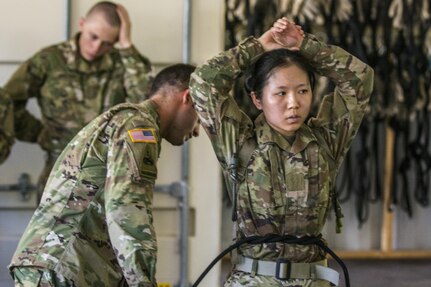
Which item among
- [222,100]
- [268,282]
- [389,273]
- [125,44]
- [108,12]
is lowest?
[389,273]

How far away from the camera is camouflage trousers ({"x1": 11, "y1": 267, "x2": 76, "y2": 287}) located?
222cm

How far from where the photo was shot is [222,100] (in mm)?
2436

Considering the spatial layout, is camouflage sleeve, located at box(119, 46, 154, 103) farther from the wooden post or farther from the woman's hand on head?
the wooden post

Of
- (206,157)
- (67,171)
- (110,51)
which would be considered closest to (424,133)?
(206,157)

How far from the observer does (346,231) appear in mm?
5457

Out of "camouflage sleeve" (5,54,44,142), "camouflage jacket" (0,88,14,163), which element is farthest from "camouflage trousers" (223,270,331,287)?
"camouflage sleeve" (5,54,44,142)

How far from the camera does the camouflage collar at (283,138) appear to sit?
2393mm

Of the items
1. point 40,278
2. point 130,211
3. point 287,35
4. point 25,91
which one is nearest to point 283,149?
point 287,35

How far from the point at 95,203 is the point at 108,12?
1668 mm

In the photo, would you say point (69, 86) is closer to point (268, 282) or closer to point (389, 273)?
point (268, 282)

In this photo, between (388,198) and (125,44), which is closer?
(125,44)

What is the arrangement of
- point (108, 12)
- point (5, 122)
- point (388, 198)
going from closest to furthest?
point (5, 122)
point (108, 12)
point (388, 198)

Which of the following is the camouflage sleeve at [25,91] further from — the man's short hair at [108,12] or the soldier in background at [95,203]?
the soldier in background at [95,203]

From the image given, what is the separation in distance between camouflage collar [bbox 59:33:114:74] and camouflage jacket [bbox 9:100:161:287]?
1.49m
